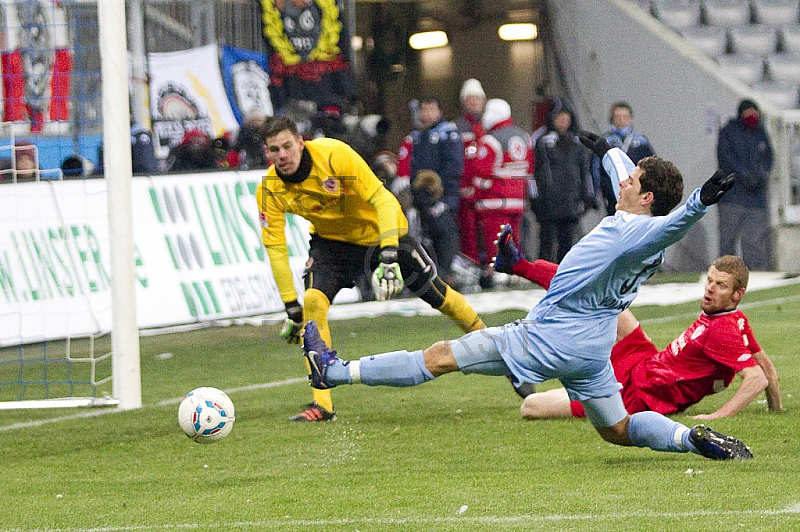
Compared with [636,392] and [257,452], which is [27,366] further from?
[636,392]

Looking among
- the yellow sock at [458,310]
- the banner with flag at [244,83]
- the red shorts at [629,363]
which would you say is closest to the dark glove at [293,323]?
the yellow sock at [458,310]

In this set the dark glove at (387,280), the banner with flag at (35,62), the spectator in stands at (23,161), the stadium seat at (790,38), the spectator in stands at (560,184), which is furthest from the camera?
the stadium seat at (790,38)

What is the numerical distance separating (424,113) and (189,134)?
9.13 feet

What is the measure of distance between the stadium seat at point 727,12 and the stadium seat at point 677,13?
21cm

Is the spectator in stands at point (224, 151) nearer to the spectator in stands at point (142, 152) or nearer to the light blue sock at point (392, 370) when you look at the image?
the spectator in stands at point (142, 152)

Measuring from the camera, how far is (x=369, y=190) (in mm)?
7441

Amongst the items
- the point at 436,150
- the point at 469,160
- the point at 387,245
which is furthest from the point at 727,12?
the point at 387,245

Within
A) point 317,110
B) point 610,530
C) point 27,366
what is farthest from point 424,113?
point 610,530

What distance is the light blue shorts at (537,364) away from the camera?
17.7ft

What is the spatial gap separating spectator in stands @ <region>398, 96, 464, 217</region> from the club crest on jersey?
22.3ft

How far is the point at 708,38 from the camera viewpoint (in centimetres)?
2030

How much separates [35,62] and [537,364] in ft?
17.9

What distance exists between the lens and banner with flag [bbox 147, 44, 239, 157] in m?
14.6

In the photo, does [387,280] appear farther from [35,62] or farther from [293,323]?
[35,62]
